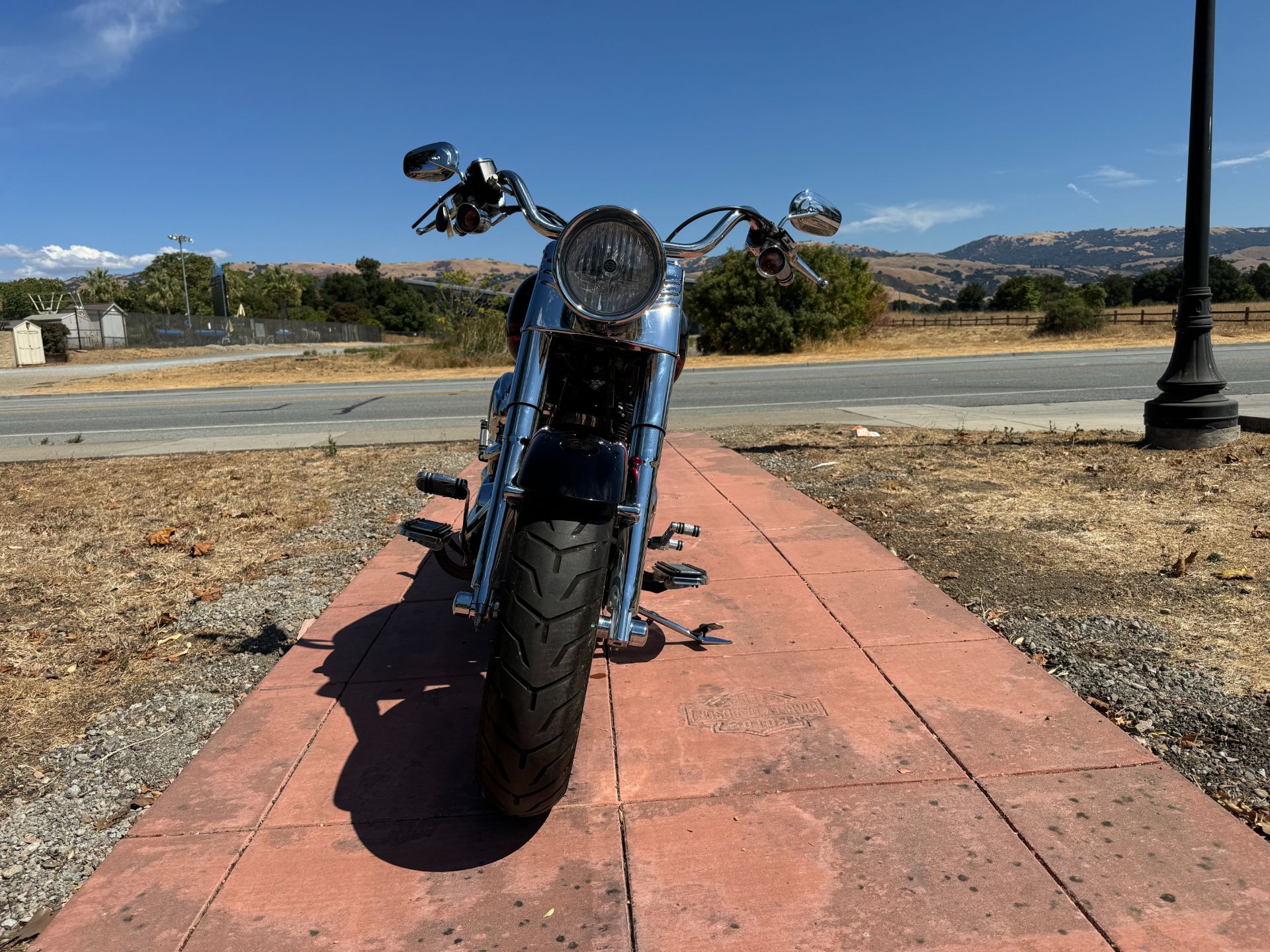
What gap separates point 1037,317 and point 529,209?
2544 inches

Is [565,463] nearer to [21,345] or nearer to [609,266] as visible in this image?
[609,266]

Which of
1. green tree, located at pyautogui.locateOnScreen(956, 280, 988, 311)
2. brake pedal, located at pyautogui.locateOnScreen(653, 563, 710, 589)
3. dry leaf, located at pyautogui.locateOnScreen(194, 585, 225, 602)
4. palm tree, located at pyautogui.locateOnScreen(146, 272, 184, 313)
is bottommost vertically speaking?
dry leaf, located at pyautogui.locateOnScreen(194, 585, 225, 602)

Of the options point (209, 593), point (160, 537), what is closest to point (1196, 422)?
point (209, 593)

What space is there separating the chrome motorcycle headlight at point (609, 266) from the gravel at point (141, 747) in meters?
2.02

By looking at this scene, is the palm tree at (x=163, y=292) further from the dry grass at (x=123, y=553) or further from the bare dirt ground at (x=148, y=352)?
the dry grass at (x=123, y=553)

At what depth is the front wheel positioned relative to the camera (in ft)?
7.62

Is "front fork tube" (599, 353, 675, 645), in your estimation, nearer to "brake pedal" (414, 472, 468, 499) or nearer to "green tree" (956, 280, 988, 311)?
"brake pedal" (414, 472, 468, 499)

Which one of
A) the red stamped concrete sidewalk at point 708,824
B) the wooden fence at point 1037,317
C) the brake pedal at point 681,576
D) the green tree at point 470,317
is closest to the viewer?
the red stamped concrete sidewalk at point 708,824

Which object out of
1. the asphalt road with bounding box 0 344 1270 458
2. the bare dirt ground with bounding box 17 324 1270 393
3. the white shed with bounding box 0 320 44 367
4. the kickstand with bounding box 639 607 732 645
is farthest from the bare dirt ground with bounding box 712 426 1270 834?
the white shed with bounding box 0 320 44 367

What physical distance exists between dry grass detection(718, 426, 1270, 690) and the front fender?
7.87ft

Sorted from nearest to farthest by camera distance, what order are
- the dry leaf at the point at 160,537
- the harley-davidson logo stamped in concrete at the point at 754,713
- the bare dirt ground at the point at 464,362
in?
the harley-davidson logo stamped in concrete at the point at 754,713 < the dry leaf at the point at 160,537 < the bare dirt ground at the point at 464,362

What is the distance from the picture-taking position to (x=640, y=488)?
2.91 meters

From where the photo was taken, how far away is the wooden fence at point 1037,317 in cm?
4050

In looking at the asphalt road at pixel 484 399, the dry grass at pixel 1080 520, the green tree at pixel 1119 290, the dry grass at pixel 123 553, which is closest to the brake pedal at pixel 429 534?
the dry grass at pixel 123 553
